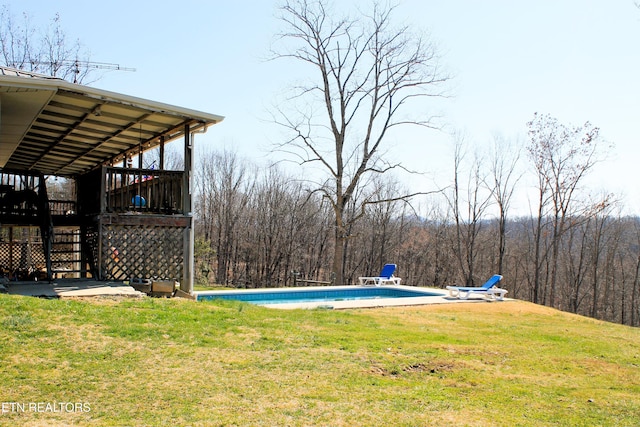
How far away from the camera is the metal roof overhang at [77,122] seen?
24.9 feet

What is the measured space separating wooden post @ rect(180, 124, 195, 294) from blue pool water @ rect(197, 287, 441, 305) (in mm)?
2144

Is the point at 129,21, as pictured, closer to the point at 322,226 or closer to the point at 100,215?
the point at 100,215

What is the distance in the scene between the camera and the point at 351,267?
33438 mm

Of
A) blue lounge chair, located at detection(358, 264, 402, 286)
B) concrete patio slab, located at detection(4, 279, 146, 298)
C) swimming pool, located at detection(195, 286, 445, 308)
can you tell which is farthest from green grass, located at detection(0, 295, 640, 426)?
blue lounge chair, located at detection(358, 264, 402, 286)

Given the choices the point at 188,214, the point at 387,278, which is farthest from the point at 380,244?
the point at 188,214

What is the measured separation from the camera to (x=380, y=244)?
1302 inches

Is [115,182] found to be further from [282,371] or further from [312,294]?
[282,371]

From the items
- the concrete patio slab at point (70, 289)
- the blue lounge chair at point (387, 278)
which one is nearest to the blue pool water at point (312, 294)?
the blue lounge chair at point (387, 278)

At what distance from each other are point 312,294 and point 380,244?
17200 mm

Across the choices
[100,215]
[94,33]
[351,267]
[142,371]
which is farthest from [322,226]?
[142,371]

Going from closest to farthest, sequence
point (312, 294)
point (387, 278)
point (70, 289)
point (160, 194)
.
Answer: point (70, 289)
point (160, 194)
point (312, 294)
point (387, 278)

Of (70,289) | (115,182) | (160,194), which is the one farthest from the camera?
(115,182)

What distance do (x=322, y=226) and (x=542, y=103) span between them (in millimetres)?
14395

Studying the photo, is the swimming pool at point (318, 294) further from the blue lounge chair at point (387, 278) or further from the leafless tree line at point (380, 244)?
the leafless tree line at point (380, 244)
